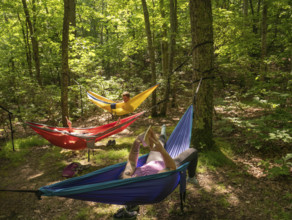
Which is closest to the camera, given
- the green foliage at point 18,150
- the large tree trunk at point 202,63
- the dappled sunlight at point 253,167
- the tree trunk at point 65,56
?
the dappled sunlight at point 253,167

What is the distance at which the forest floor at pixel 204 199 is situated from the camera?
1.67 metres

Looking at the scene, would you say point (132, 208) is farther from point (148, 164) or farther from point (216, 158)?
point (216, 158)

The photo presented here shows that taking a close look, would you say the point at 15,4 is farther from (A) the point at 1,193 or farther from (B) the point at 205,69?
(B) the point at 205,69

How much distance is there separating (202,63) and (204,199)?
1.69 meters

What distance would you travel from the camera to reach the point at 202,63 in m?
2.52

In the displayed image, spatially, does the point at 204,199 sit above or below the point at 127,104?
below

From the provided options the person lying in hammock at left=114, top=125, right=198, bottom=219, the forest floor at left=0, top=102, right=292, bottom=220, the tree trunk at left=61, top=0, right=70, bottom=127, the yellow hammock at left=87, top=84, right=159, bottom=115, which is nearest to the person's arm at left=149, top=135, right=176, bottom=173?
the person lying in hammock at left=114, top=125, right=198, bottom=219

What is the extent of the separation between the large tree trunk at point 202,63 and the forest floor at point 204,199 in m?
0.45

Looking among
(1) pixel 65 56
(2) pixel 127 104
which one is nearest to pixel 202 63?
(2) pixel 127 104

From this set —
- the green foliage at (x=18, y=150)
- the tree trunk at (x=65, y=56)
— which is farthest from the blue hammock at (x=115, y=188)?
the tree trunk at (x=65, y=56)

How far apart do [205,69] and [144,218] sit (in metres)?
1.95

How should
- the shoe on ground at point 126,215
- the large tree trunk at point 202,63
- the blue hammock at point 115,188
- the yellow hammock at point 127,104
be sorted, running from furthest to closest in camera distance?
the yellow hammock at point 127,104
the large tree trunk at point 202,63
the shoe on ground at point 126,215
the blue hammock at point 115,188

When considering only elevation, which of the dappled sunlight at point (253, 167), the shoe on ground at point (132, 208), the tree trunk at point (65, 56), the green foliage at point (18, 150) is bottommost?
the green foliage at point (18, 150)

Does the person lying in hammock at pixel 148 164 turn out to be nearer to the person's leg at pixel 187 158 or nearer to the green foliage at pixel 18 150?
the person's leg at pixel 187 158
